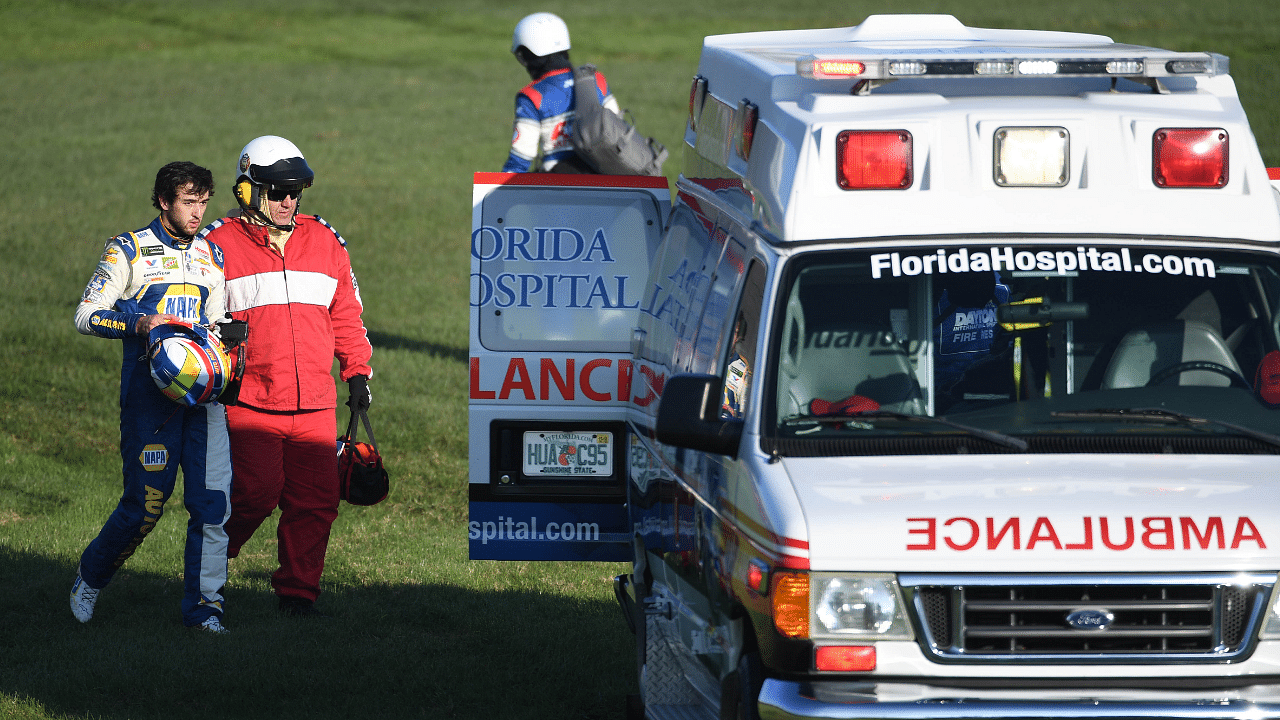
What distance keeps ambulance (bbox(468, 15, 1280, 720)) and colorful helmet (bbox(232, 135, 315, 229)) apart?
6.96 ft

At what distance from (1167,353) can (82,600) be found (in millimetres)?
5095

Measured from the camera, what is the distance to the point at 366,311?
55.7 feet

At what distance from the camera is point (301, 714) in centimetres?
642

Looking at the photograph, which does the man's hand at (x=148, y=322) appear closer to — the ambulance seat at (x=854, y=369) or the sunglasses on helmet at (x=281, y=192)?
the sunglasses on helmet at (x=281, y=192)

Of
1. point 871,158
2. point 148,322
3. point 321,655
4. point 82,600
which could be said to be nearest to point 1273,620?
point 871,158

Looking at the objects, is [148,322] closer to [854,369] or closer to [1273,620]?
[854,369]

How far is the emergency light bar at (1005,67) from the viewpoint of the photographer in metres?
5.02

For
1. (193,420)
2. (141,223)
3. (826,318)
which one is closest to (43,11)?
(141,223)

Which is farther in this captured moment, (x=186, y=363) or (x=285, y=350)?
(x=285, y=350)

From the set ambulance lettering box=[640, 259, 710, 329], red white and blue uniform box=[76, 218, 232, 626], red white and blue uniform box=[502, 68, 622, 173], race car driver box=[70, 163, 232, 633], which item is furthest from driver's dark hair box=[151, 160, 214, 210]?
red white and blue uniform box=[502, 68, 622, 173]

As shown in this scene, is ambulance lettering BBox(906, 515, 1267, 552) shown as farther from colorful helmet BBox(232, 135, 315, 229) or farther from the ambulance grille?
colorful helmet BBox(232, 135, 315, 229)

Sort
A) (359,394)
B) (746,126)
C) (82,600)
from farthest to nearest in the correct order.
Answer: (359,394), (82,600), (746,126)

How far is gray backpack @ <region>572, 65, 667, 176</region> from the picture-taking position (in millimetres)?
9773

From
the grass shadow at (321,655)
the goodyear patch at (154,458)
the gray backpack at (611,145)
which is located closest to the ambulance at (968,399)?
the grass shadow at (321,655)
